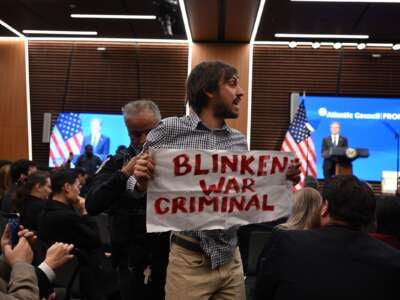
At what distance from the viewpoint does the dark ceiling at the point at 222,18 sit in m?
7.92

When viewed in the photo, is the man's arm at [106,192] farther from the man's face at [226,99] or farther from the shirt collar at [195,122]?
the man's face at [226,99]

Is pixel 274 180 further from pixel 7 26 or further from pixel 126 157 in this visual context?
pixel 7 26

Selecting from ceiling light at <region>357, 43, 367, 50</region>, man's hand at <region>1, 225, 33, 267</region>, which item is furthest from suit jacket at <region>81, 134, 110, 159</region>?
man's hand at <region>1, 225, 33, 267</region>

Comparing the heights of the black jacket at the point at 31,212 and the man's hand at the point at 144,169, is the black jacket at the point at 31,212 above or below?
below

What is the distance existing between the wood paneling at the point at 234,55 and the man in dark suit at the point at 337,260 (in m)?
8.40

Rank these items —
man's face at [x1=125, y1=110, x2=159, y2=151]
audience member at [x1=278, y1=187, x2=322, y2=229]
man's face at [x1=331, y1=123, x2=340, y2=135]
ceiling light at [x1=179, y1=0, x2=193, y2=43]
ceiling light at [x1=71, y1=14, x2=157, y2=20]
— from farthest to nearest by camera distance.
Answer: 1. man's face at [x1=331, y1=123, x2=340, y2=135]
2. ceiling light at [x1=71, y1=14, x2=157, y2=20]
3. ceiling light at [x1=179, y1=0, x2=193, y2=43]
4. audience member at [x1=278, y1=187, x2=322, y2=229]
5. man's face at [x1=125, y1=110, x2=159, y2=151]

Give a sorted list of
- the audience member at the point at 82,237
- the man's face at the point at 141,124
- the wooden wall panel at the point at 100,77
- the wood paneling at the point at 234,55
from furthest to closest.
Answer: the wooden wall panel at the point at 100,77 → the wood paneling at the point at 234,55 → the audience member at the point at 82,237 → the man's face at the point at 141,124

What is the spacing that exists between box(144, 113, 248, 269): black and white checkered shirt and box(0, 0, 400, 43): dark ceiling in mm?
5666

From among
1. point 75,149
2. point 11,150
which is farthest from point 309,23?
point 11,150

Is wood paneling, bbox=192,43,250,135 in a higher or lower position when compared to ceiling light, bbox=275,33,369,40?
lower

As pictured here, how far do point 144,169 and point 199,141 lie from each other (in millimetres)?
263

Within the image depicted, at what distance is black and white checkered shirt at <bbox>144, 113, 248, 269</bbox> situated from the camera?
5.83 ft

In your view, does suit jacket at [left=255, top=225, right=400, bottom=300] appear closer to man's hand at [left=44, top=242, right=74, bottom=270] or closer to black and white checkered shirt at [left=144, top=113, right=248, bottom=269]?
black and white checkered shirt at [left=144, top=113, right=248, bottom=269]

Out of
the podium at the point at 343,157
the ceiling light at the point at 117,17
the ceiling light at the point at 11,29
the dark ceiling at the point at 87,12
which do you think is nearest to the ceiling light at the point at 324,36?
the dark ceiling at the point at 87,12
